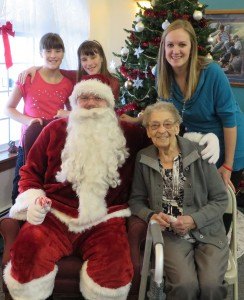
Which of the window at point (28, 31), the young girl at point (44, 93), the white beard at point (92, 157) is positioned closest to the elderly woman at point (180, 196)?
the white beard at point (92, 157)

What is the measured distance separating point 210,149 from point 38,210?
92 centimetres

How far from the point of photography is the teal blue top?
1.93m

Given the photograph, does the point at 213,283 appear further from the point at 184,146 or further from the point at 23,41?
the point at 23,41

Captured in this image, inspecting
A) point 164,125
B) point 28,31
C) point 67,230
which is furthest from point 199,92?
point 28,31

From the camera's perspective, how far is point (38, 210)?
5.87ft

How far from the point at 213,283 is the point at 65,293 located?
0.72 m

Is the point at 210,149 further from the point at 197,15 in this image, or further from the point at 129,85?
the point at 129,85

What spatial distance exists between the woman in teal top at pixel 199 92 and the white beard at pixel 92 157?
398 mm

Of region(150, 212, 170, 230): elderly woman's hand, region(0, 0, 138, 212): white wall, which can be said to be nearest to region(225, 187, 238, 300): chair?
region(150, 212, 170, 230): elderly woman's hand

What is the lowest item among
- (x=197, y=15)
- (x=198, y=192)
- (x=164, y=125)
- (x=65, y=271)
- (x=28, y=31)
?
(x=65, y=271)

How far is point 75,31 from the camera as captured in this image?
3633 mm

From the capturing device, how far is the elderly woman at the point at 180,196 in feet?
5.58

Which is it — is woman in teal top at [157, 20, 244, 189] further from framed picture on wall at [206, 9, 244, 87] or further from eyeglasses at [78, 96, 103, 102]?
framed picture on wall at [206, 9, 244, 87]

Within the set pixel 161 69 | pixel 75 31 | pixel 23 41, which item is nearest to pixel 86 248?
pixel 161 69
